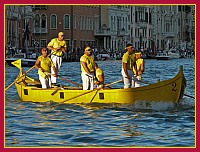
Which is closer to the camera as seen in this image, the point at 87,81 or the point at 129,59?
the point at 129,59

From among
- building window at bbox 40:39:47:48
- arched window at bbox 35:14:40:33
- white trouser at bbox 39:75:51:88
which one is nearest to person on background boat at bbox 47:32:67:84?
white trouser at bbox 39:75:51:88

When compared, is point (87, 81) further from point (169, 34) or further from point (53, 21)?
point (169, 34)

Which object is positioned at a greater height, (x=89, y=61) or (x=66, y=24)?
(x=66, y=24)

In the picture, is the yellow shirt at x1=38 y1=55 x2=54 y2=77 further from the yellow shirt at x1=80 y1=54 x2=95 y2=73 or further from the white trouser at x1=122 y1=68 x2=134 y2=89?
the white trouser at x1=122 y1=68 x2=134 y2=89

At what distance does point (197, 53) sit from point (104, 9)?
1457 inches

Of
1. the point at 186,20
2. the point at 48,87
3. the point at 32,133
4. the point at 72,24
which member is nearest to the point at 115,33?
the point at 72,24

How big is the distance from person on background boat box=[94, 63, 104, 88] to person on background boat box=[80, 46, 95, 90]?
0.25ft

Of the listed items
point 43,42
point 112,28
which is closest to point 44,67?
point 43,42

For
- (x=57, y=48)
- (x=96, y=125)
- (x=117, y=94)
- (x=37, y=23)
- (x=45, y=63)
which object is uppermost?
(x=37, y=23)

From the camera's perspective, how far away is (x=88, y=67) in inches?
571

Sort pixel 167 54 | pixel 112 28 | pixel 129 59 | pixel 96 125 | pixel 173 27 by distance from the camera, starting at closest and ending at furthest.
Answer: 1. pixel 96 125
2. pixel 129 59
3. pixel 112 28
4. pixel 167 54
5. pixel 173 27

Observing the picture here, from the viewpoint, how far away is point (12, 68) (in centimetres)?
3378

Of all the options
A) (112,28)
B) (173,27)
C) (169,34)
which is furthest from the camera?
(173,27)

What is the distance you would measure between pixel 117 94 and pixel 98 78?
0.54 metres
